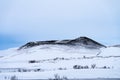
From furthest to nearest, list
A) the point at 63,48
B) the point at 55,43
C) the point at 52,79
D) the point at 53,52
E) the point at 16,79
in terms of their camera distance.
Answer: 1. the point at 55,43
2. the point at 63,48
3. the point at 53,52
4. the point at 16,79
5. the point at 52,79

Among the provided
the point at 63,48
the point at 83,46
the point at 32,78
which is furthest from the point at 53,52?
the point at 32,78

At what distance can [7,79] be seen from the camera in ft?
71.4

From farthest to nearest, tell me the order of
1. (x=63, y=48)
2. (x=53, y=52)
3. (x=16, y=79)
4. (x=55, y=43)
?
1. (x=55, y=43)
2. (x=63, y=48)
3. (x=53, y=52)
4. (x=16, y=79)

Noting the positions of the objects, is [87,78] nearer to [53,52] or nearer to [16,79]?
[16,79]

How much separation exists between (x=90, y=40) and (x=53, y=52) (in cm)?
1553

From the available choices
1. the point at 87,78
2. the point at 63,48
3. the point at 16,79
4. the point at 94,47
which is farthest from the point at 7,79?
the point at 94,47

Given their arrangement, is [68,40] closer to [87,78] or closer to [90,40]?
[90,40]

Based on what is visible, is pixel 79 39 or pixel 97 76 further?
pixel 79 39

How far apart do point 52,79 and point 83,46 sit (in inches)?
1774

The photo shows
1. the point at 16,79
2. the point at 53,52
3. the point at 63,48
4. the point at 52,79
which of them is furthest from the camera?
the point at 63,48

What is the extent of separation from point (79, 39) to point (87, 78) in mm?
48332

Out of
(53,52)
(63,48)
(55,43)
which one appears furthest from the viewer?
(55,43)

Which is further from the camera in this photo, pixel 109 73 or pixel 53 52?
pixel 53 52

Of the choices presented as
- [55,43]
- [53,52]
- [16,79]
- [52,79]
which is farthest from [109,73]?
[55,43]
